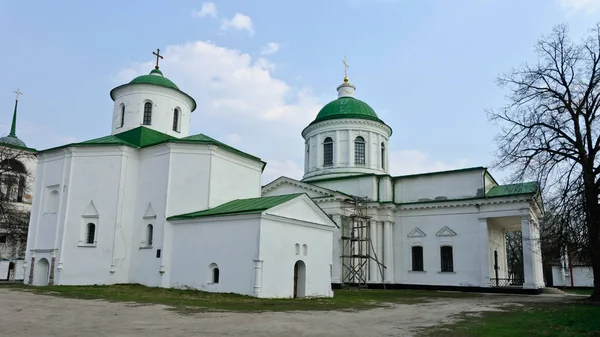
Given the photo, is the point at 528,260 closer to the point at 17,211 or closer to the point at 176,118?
the point at 176,118

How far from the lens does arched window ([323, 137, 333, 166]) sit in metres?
37.5

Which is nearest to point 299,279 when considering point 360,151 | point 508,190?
point 508,190

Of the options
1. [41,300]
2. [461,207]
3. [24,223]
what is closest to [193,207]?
[41,300]

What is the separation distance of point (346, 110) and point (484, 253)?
15.4 m

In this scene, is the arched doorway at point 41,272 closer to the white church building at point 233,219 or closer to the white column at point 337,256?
the white church building at point 233,219

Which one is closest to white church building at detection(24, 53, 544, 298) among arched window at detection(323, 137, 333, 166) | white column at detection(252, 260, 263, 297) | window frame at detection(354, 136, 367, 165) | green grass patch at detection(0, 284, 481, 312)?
white column at detection(252, 260, 263, 297)

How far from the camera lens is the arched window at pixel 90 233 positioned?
918 inches

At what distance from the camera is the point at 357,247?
32781 millimetres

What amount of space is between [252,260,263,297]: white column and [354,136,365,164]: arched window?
19647 millimetres

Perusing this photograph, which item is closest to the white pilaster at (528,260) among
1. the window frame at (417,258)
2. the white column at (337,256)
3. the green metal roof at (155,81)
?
the window frame at (417,258)

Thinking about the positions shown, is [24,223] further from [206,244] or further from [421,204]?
[421,204]

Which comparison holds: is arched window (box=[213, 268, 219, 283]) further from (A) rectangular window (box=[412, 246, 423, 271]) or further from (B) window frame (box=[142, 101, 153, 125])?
(A) rectangular window (box=[412, 246, 423, 271])

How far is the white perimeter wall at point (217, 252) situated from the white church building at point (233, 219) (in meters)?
0.06

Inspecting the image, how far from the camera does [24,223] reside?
37.0 m
